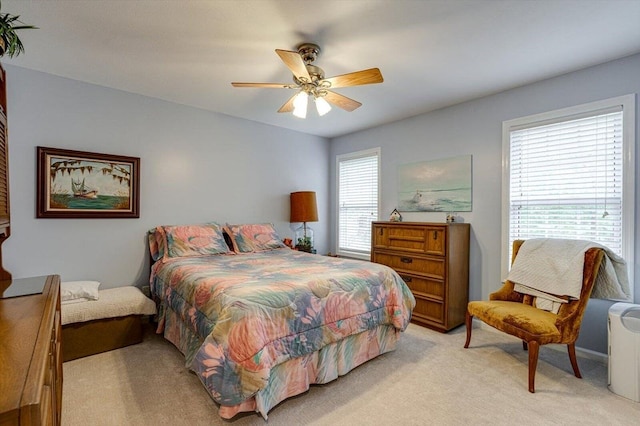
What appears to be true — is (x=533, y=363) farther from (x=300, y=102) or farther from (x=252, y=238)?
(x=252, y=238)

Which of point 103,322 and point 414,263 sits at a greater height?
point 414,263

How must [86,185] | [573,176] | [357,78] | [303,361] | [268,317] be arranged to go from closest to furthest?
[268,317]
[303,361]
[357,78]
[573,176]
[86,185]

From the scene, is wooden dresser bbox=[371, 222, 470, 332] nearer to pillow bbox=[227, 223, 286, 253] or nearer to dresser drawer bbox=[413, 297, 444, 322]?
dresser drawer bbox=[413, 297, 444, 322]

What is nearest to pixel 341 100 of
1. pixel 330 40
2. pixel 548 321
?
pixel 330 40

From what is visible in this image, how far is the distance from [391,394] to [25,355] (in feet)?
6.70

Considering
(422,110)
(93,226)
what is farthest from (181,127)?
(422,110)

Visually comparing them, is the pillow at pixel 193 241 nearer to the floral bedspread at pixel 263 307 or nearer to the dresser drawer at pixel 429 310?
the floral bedspread at pixel 263 307

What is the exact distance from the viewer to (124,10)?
200 centimetres

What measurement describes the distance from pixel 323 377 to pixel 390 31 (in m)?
2.53

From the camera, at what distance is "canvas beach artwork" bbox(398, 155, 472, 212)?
362 centimetres

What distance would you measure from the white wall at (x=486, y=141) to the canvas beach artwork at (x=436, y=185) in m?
0.08

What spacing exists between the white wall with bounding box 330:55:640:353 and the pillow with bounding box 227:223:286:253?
1.68 meters

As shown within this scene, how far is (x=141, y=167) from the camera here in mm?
3469

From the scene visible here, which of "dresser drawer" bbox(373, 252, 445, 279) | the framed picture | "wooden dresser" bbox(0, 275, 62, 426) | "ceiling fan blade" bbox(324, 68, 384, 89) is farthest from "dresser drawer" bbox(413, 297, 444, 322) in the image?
the framed picture
